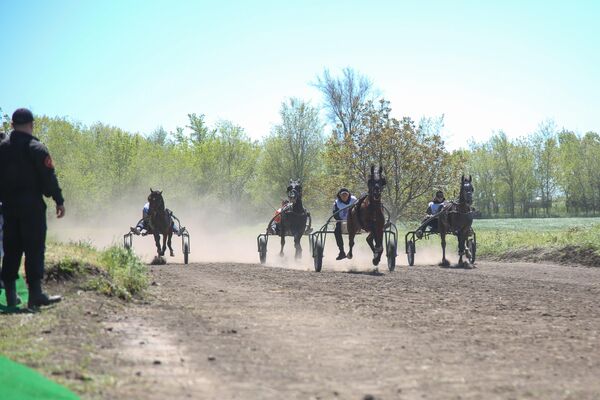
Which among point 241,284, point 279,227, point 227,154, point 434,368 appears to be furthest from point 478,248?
point 227,154

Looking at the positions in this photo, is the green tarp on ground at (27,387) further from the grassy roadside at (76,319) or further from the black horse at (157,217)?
the black horse at (157,217)

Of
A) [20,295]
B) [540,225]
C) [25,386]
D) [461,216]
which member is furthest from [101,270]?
[540,225]

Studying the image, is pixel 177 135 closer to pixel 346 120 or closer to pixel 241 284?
pixel 346 120

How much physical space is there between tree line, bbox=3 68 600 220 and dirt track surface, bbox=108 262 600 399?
2670cm

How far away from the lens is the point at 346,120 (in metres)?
62.2

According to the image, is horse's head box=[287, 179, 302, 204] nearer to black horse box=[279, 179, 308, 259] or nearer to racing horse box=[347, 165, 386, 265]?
black horse box=[279, 179, 308, 259]

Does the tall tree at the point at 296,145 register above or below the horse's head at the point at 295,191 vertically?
above

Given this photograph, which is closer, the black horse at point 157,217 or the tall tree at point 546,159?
the black horse at point 157,217

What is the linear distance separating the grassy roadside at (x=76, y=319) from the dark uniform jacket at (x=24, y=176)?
1.28m

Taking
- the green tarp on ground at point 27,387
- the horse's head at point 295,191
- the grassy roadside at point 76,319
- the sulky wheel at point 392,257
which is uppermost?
the horse's head at point 295,191

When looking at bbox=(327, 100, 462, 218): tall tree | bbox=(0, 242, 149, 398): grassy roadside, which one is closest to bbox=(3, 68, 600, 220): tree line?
bbox=(327, 100, 462, 218): tall tree

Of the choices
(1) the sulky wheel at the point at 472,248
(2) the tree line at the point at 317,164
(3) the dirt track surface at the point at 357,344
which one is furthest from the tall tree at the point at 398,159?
(3) the dirt track surface at the point at 357,344

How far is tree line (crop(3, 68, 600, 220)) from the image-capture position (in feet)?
130

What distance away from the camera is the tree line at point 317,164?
3975 cm
